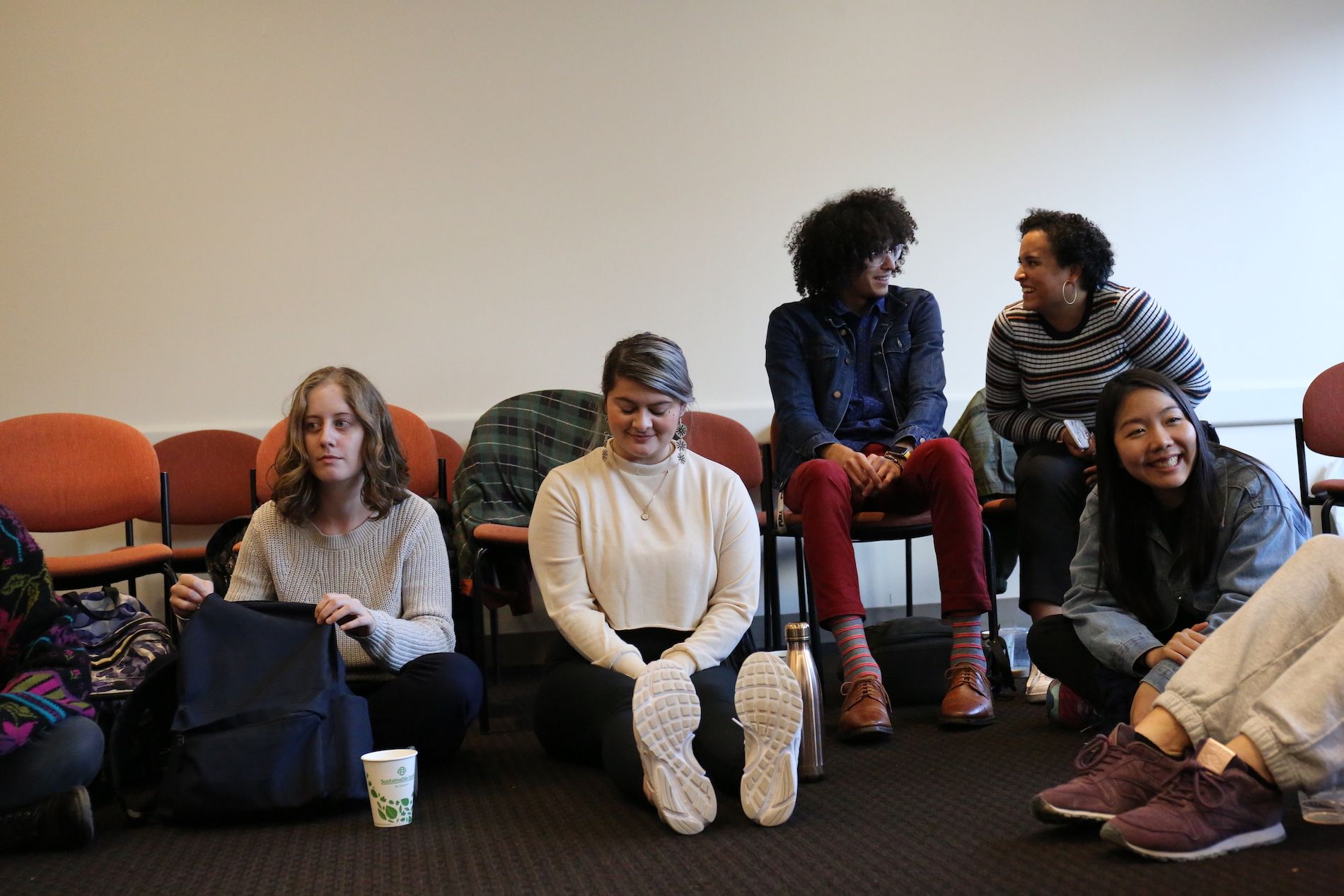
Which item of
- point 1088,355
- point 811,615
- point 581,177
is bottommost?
point 811,615

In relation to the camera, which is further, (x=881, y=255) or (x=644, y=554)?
(x=881, y=255)

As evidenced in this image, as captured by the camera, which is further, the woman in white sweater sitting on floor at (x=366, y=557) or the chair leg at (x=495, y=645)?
the chair leg at (x=495, y=645)

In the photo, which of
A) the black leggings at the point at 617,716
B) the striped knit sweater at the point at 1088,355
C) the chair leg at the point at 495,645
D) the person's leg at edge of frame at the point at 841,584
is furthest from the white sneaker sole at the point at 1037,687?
the chair leg at the point at 495,645

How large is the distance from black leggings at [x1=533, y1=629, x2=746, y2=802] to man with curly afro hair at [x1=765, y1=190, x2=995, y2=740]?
48 centimetres

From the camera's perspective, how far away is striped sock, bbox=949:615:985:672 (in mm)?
2340

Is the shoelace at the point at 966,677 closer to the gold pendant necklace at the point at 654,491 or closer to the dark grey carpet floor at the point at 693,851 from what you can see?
the dark grey carpet floor at the point at 693,851

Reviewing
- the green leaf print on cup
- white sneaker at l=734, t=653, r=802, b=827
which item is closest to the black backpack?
the green leaf print on cup

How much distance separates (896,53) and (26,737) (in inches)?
132

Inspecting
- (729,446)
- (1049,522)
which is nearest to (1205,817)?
(1049,522)

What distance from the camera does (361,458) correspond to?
7.01 ft

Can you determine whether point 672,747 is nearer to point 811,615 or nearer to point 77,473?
point 811,615

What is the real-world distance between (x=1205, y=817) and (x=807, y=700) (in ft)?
2.16

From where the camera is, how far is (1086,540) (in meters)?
2.13

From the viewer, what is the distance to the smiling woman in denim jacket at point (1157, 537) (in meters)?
1.96
